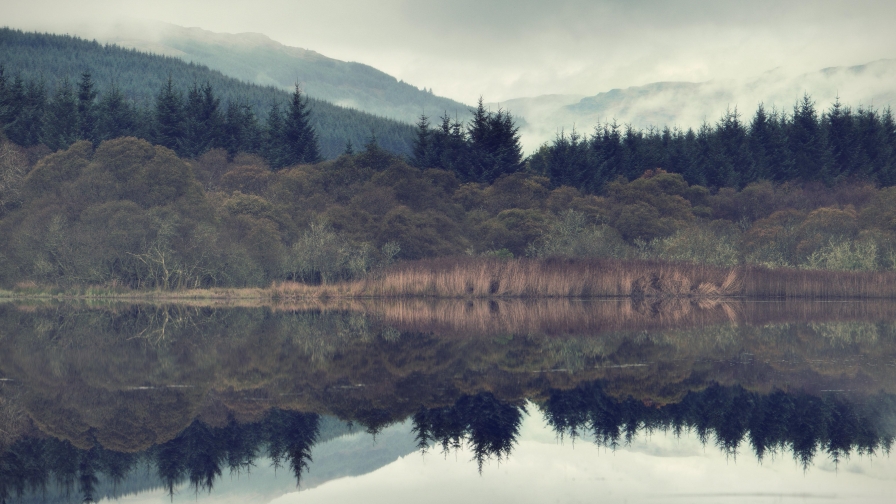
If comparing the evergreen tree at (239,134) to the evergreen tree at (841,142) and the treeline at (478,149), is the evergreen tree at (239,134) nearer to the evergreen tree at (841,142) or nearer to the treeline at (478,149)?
the treeline at (478,149)

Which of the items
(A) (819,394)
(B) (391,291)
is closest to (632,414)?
(A) (819,394)

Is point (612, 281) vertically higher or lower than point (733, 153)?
lower

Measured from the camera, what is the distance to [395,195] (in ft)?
198

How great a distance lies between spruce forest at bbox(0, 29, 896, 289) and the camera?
43250 mm

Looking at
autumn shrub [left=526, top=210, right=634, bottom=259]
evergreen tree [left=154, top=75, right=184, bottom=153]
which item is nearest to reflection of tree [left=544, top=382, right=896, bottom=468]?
autumn shrub [left=526, top=210, right=634, bottom=259]

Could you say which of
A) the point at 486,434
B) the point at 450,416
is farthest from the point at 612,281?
the point at 486,434

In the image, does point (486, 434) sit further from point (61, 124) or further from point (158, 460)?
point (61, 124)

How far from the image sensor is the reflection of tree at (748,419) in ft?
35.2

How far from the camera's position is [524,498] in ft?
28.2

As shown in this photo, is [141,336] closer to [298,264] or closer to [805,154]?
[298,264]

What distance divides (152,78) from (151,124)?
6622cm

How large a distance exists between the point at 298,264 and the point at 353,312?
43.7 feet

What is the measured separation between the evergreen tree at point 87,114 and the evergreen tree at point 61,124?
51cm

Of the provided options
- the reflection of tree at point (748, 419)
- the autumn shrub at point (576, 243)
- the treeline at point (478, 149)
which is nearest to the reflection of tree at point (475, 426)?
the reflection of tree at point (748, 419)
